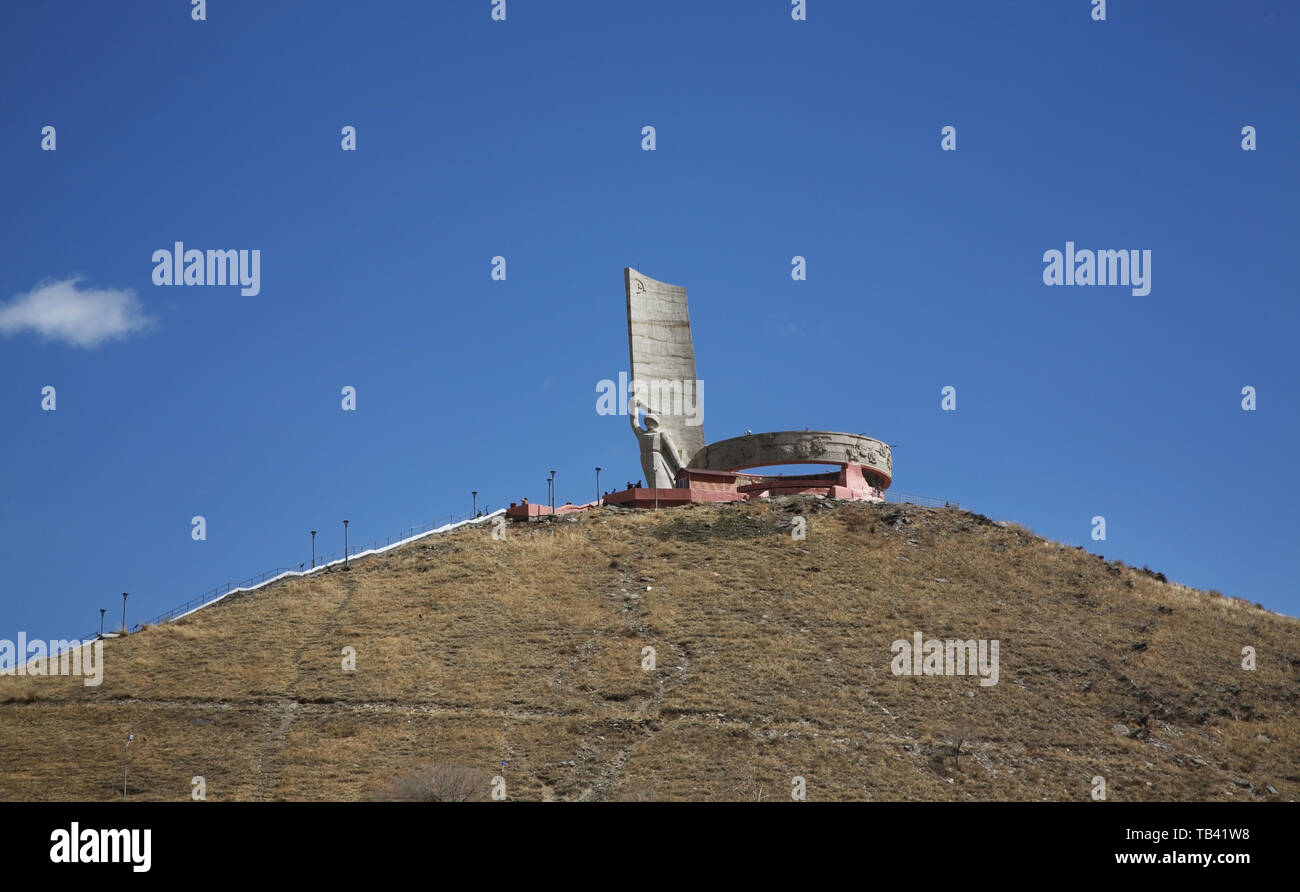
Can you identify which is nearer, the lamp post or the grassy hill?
the lamp post

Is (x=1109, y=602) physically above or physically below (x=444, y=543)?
below

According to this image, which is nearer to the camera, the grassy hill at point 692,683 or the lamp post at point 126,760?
the lamp post at point 126,760

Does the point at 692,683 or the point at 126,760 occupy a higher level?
the point at 692,683

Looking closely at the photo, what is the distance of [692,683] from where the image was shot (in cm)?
2747

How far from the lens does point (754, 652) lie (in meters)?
29.2

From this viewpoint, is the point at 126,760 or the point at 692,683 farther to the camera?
the point at 692,683

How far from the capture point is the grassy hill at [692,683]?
23.7 metres

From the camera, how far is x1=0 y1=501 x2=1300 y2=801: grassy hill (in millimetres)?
23719
